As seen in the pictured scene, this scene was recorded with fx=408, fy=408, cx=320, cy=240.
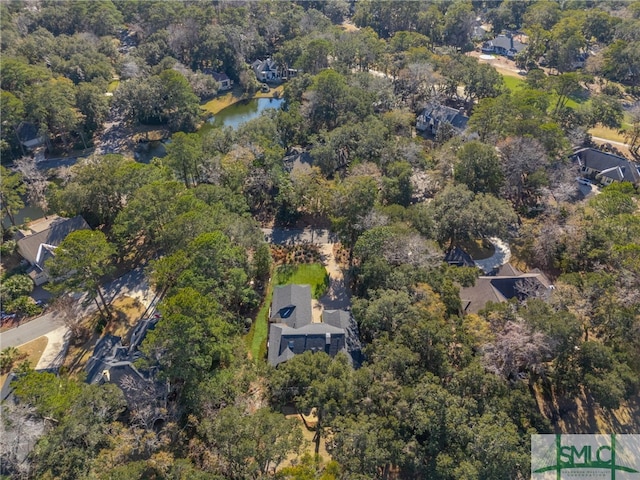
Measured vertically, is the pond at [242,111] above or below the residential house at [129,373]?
below

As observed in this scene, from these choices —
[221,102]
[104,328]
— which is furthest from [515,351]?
[221,102]

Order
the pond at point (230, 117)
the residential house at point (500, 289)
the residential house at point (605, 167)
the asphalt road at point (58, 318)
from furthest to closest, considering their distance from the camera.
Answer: the pond at point (230, 117) < the residential house at point (605, 167) < the asphalt road at point (58, 318) < the residential house at point (500, 289)

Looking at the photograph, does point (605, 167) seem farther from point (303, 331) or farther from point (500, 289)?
point (303, 331)

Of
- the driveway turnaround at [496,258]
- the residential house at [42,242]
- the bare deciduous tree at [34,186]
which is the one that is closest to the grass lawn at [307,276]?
the driveway turnaround at [496,258]

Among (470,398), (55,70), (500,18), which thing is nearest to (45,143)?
(55,70)

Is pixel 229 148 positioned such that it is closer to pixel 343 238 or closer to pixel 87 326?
pixel 343 238

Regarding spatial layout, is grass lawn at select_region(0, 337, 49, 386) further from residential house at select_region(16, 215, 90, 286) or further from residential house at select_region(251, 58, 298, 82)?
residential house at select_region(251, 58, 298, 82)

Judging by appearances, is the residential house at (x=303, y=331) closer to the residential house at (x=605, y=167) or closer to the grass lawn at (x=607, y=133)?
the residential house at (x=605, y=167)
